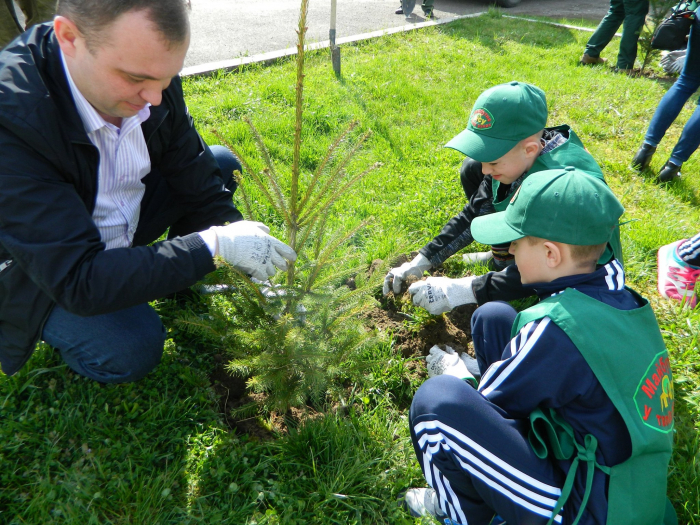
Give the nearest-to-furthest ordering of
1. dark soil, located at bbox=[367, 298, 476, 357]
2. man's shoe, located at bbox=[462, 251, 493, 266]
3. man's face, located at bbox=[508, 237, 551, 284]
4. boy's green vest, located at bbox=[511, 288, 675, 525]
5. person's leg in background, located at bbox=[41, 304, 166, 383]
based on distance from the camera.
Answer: boy's green vest, located at bbox=[511, 288, 675, 525], man's face, located at bbox=[508, 237, 551, 284], person's leg in background, located at bbox=[41, 304, 166, 383], dark soil, located at bbox=[367, 298, 476, 357], man's shoe, located at bbox=[462, 251, 493, 266]

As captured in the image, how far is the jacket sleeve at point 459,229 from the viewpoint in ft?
8.72

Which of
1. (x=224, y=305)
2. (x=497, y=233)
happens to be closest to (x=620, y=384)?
(x=497, y=233)

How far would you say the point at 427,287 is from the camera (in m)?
2.50

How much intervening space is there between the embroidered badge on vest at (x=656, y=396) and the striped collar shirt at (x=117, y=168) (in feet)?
6.57

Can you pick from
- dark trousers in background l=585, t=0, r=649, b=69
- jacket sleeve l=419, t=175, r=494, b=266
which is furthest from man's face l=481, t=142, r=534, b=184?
dark trousers in background l=585, t=0, r=649, b=69

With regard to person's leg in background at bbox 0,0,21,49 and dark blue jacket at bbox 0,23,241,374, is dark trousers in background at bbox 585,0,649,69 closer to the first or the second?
person's leg in background at bbox 0,0,21,49

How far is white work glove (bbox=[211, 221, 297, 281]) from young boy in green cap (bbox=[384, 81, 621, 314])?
0.97 meters

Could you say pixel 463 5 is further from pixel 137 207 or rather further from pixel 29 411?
pixel 29 411

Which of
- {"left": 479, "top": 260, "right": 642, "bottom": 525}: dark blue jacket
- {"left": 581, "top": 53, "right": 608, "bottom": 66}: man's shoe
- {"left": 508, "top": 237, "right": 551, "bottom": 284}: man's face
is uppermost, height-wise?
{"left": 508, "top": 237, "right": 551, "bottom": 284}: man's face

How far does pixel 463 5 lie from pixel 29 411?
31.8ft

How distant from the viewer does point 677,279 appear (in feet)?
9.44

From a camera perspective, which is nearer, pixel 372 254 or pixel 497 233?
pixel 497 233

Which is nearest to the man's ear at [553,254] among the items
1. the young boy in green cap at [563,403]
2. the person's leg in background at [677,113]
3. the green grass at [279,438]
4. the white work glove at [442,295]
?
the young boy in green cap at [563,403]

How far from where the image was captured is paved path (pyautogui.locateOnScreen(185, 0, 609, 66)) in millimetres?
6031
